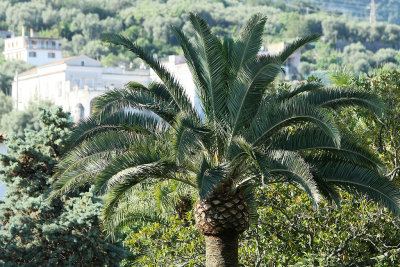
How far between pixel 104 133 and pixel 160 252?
13.7 feet

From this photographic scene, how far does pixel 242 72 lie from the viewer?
12.2m

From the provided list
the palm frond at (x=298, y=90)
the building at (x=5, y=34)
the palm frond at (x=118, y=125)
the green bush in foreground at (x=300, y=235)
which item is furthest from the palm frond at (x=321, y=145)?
the building at (x=5, y=34)

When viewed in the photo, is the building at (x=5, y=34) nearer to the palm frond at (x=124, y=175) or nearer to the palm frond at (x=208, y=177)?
the palm frond at (x=124, y=175)

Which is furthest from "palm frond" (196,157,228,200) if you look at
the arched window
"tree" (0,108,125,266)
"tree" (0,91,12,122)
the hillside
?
the hillside

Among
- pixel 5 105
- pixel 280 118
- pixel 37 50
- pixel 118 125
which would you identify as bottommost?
pixel 280 118

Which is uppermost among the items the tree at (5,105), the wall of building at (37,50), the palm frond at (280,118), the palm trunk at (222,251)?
the wall of building at (37,50)

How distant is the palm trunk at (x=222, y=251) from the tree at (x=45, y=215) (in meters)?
6.03

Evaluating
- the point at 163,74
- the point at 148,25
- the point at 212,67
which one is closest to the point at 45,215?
the point at 163,74

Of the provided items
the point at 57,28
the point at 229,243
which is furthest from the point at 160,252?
the point at 57,28

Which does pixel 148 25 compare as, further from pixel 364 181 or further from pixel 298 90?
pixel 364 181

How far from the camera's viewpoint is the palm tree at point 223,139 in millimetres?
11844

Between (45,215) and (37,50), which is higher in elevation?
(37,50)

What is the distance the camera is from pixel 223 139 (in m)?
12.5

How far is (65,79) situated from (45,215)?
103 m
